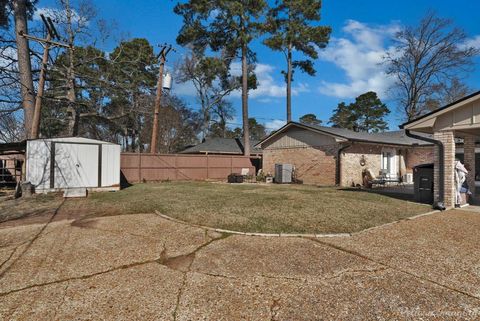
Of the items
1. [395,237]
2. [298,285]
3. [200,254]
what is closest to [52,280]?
[200,254]

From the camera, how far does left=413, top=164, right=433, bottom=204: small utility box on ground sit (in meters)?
8.16

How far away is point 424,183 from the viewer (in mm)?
8352

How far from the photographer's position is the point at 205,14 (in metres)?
21.7

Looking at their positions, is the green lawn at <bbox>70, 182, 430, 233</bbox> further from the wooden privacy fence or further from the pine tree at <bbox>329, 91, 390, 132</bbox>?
the pine tree at <bbox>329, 91, 390, 132</bbox>

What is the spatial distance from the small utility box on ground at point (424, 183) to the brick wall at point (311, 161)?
5733mm

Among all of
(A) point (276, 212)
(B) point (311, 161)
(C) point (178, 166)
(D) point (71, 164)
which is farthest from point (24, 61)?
(B) point (311, 161)

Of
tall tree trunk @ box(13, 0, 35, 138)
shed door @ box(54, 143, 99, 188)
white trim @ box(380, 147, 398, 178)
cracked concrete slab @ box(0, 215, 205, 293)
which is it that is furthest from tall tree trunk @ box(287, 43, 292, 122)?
cracked concrete slab @ box(0, 215, 205, 293)

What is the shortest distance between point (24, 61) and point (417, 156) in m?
22.2

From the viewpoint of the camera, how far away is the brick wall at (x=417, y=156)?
52.1 feet

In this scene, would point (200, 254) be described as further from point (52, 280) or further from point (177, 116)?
point (177, 116)

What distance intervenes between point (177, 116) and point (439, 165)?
26.7 metres

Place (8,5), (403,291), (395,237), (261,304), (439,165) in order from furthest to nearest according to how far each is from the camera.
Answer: (8,5) < (439,165) < (395,237) < (403,291) < (261,304)

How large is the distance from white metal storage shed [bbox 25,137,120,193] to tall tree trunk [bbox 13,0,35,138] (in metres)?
2.63

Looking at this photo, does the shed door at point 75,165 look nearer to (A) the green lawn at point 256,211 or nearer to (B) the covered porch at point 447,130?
(A) the green lawn at point 256,211
